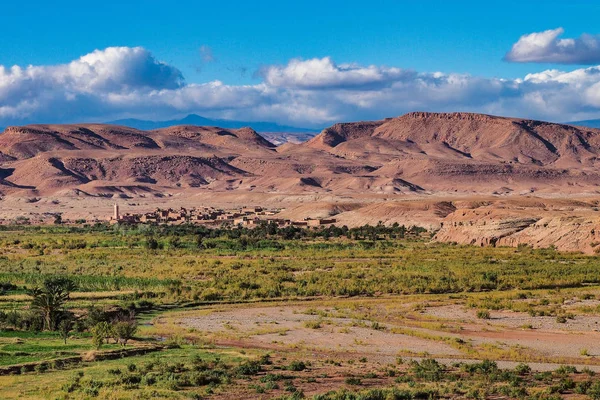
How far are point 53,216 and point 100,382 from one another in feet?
385

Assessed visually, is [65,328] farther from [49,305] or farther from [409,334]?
[409,334]

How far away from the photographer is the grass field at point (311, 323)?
24.0 m

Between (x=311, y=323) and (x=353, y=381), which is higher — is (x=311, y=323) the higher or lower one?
the lower one

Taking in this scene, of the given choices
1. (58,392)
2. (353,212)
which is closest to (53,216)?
(353,212)

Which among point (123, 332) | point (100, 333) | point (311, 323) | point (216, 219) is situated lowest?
point (311, 323)

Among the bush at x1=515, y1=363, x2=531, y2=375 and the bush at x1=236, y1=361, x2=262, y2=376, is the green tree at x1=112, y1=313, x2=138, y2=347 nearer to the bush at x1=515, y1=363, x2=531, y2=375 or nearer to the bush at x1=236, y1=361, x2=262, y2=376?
the bush at x1=236, y1=361, x2=262, y2=376

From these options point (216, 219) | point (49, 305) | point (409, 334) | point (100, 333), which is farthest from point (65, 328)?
point (216, 219)

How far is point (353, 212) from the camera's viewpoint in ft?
371

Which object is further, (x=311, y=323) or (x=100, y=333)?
(x=311, y=323)

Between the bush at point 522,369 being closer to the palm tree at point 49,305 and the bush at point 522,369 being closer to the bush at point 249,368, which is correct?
the bush at point 249,368

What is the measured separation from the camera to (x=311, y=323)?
35531mm

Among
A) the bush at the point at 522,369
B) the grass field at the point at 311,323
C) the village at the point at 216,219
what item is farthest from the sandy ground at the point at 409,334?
the village at the point at 216,219

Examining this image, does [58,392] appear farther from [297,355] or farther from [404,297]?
[404,297]

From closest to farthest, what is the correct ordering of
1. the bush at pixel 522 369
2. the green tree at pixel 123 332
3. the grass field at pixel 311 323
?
1. the grass field at pixel 311 323
2. the bush at pixel 522 369
3. the green tree at pixel 123 332
